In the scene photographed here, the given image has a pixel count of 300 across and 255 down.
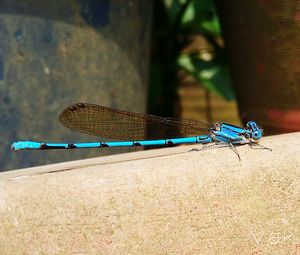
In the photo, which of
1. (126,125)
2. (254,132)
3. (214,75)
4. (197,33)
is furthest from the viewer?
(197,33)

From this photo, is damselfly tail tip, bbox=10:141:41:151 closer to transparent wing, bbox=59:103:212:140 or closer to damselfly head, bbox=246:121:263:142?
transparent wing, bbox=59:103:212:140

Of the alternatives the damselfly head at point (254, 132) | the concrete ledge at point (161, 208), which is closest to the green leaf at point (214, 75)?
the damselfly head at point (254, 132)

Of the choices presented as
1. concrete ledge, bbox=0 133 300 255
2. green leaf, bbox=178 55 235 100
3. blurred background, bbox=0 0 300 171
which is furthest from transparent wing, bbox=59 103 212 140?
green leaf, bbox=178 55 235 100

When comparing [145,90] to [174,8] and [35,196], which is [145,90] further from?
[35,196]

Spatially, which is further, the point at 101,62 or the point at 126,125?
the point at 101,62

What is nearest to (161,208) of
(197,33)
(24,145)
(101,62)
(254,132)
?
(254,132)

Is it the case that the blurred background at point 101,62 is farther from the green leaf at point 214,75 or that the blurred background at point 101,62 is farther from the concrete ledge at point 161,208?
the concrete ledge at point 161,208

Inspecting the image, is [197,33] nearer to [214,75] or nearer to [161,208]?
[214,75]

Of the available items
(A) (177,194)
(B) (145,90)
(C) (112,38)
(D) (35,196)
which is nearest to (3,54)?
(C) (112,38)
